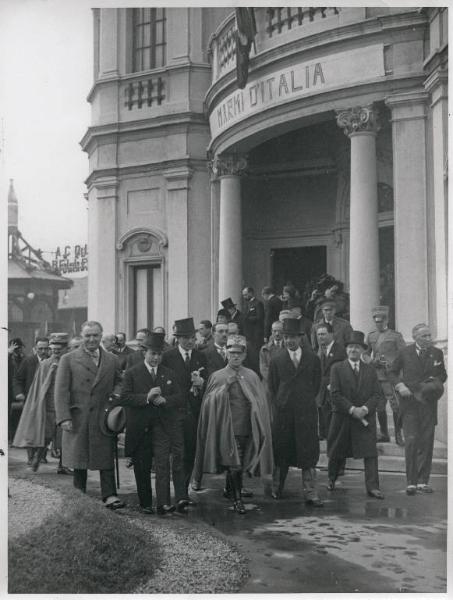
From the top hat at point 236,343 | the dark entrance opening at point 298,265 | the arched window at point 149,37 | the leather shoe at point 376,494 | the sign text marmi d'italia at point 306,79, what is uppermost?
the arched window at point 149,37

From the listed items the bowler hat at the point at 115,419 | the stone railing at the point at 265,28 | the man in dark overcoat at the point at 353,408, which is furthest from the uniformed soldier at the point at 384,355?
the stone railing at the point at 265,28

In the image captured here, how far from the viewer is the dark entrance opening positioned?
14.6 metres

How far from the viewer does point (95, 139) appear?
50.7ft

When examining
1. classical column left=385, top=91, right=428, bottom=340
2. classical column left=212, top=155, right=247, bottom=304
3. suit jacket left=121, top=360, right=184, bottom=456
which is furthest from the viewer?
classical column left=212, top=155, right=247, bottom=304

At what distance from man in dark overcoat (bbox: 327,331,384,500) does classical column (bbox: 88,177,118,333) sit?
8101 mm

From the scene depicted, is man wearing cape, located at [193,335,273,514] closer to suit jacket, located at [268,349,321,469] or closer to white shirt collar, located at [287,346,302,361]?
suit jacket, located at [268,349,321,469]

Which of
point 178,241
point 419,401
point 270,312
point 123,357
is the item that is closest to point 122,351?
point 123,357

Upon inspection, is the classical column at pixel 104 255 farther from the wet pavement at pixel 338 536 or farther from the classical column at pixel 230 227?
Answer: the wet pavement at pixel 338 536

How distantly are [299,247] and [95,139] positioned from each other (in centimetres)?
490

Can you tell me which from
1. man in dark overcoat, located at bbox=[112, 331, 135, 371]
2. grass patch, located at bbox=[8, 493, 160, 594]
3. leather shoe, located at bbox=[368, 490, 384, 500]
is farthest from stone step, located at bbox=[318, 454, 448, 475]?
grass patch, located at bbox=[8, 493, 160, 594]

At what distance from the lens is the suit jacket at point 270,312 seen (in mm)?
11586

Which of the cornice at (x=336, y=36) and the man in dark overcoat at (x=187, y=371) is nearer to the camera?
the man in dark overcoat at (x=187, y=371)

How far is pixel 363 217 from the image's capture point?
10359 millimetres

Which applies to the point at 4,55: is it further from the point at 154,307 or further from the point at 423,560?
the point at 154,307
